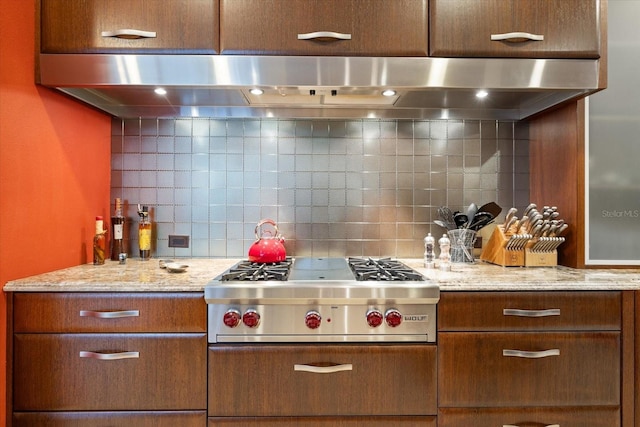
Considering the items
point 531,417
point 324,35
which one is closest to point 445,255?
point 531,417

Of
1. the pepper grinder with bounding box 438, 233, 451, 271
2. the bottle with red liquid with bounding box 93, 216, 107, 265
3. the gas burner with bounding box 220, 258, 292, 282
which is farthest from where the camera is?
the bottle with red liquid with bounding box 93, 216, 107, 265

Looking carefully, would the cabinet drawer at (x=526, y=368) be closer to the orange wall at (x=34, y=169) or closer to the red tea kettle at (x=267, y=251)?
the red tea kettle at (x=267, y=251)

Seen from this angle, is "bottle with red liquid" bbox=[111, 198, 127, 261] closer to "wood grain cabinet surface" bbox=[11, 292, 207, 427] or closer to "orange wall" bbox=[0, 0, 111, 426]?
"orange wall" bbox=[0, 0, 111, 426]

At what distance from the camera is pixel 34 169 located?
155 cm

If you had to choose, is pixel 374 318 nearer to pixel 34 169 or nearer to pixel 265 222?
pixel 265 222

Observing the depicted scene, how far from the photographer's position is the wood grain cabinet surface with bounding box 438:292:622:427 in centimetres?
142

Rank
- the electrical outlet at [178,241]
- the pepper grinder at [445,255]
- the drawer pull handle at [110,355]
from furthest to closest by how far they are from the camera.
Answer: the electrical outlet at [178,241], the pepper grinder at [445,255], the drawer pull handle at [110,355]

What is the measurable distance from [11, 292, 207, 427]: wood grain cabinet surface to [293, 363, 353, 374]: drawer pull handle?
1.09ft

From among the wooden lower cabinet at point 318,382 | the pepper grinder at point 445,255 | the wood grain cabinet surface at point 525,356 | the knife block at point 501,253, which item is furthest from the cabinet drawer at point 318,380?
the knife block at point 501,253

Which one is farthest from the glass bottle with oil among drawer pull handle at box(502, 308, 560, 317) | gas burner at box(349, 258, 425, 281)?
drawer pull handle at box(502, 308, 560, 317)

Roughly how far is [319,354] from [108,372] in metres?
0.73

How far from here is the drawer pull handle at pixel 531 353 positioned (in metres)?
1.40

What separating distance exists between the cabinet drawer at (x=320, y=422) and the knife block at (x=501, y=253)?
79 cm

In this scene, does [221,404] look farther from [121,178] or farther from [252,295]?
[121,178]
